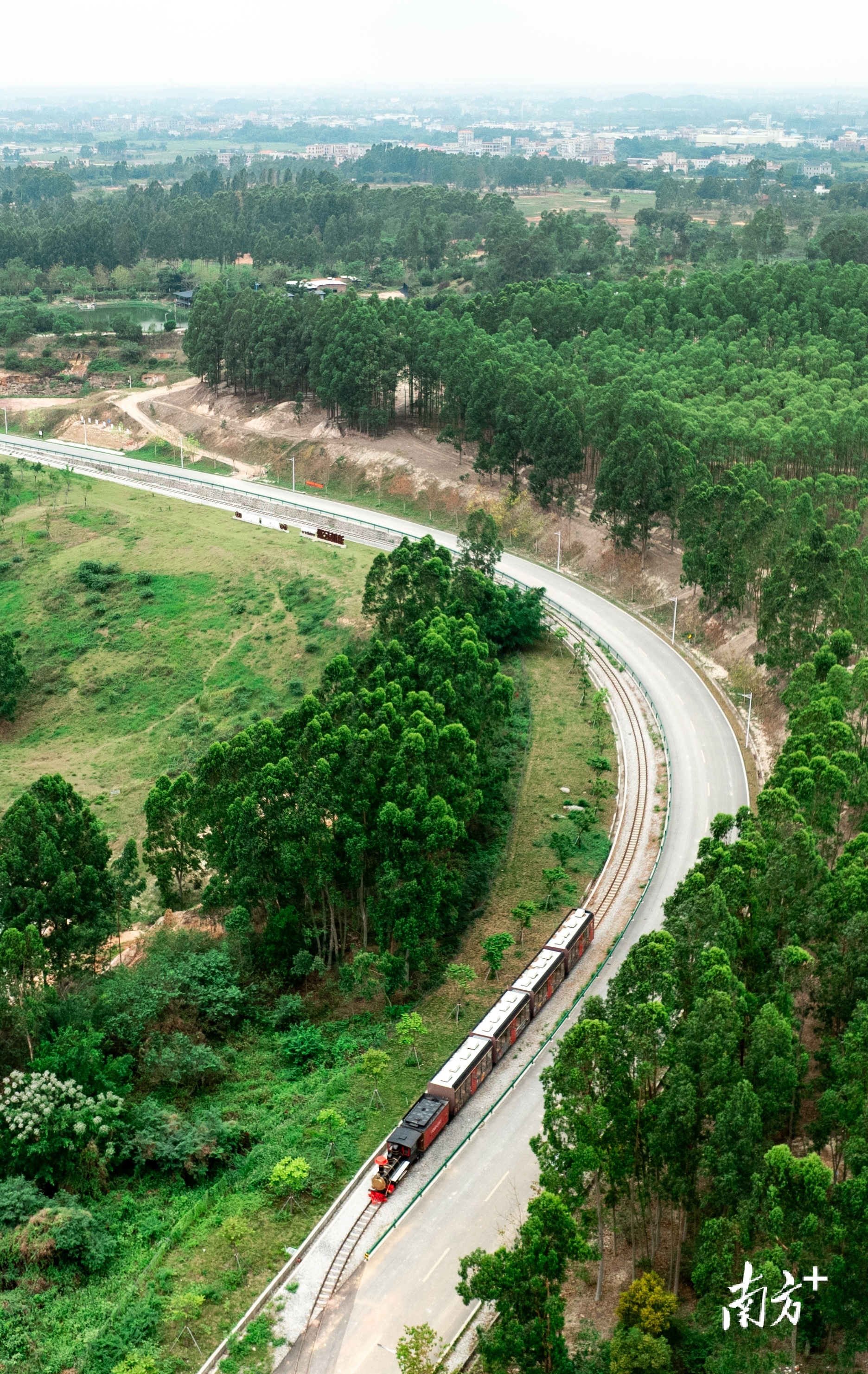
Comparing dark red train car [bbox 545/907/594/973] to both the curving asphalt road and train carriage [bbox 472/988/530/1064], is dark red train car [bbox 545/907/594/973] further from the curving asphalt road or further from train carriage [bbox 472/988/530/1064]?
train carriage [bbox 472/988/530/1064]

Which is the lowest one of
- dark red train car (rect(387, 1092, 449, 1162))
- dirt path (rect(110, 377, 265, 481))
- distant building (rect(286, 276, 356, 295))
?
dark red train car (rect(387, 1092, 449, 1162))

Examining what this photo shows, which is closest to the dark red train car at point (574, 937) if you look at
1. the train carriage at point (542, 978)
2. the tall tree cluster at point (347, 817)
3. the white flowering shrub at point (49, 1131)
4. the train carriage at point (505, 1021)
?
the train carriage at point (542, 978)

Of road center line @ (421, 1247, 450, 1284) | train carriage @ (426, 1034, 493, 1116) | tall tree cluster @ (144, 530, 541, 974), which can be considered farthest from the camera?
tall tree cluster @ (144, 530, 541, 974)

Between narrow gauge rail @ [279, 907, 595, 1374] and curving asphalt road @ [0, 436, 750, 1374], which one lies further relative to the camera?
narrow gauge rail @ [279, 907, 595, 1374]

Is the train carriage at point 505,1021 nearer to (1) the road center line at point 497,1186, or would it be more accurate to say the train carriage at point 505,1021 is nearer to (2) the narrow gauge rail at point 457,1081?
(2) the narrow gauge rail at point 457,1081

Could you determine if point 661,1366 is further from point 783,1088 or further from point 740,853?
→ point 740,853

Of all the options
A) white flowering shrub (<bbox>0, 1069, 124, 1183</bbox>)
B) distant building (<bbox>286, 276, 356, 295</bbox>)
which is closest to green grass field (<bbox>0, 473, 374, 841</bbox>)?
white flowering shrub (<bbox>0, 1069, 124, 1183</bbox>)

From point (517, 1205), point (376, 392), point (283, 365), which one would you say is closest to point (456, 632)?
point (517, 1205)
